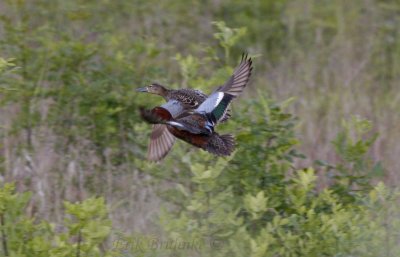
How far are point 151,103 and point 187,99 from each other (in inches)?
46.0

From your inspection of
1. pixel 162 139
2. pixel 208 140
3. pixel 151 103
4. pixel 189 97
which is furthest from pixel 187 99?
pixel 151 103

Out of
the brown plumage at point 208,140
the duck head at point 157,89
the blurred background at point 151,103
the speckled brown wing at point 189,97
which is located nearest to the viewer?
the brown plumage at point 208,140

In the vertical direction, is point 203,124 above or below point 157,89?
below

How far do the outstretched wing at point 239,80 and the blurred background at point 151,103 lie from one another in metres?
0.18

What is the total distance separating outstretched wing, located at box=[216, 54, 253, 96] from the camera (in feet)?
18.6

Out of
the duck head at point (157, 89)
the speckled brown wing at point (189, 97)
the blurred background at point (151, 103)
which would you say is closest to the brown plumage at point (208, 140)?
the blurred background at point (151, 103)

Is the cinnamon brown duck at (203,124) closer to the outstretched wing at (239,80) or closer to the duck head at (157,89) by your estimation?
the outstretched wing at (239,80)

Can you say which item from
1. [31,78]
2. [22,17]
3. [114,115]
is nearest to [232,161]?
[114,115]

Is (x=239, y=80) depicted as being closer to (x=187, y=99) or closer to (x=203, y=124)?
(x=187, y=99)

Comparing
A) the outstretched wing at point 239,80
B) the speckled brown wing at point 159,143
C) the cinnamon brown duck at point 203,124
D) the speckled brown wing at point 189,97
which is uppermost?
the outstretched wing at point 239,80

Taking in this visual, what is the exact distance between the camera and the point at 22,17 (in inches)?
298

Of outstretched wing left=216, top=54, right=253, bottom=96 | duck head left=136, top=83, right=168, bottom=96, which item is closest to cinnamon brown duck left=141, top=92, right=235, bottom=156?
outstretched wing left=216, top=54, right=253, bottom=96

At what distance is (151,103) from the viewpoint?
22.4ft

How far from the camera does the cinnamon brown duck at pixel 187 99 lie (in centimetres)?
558
